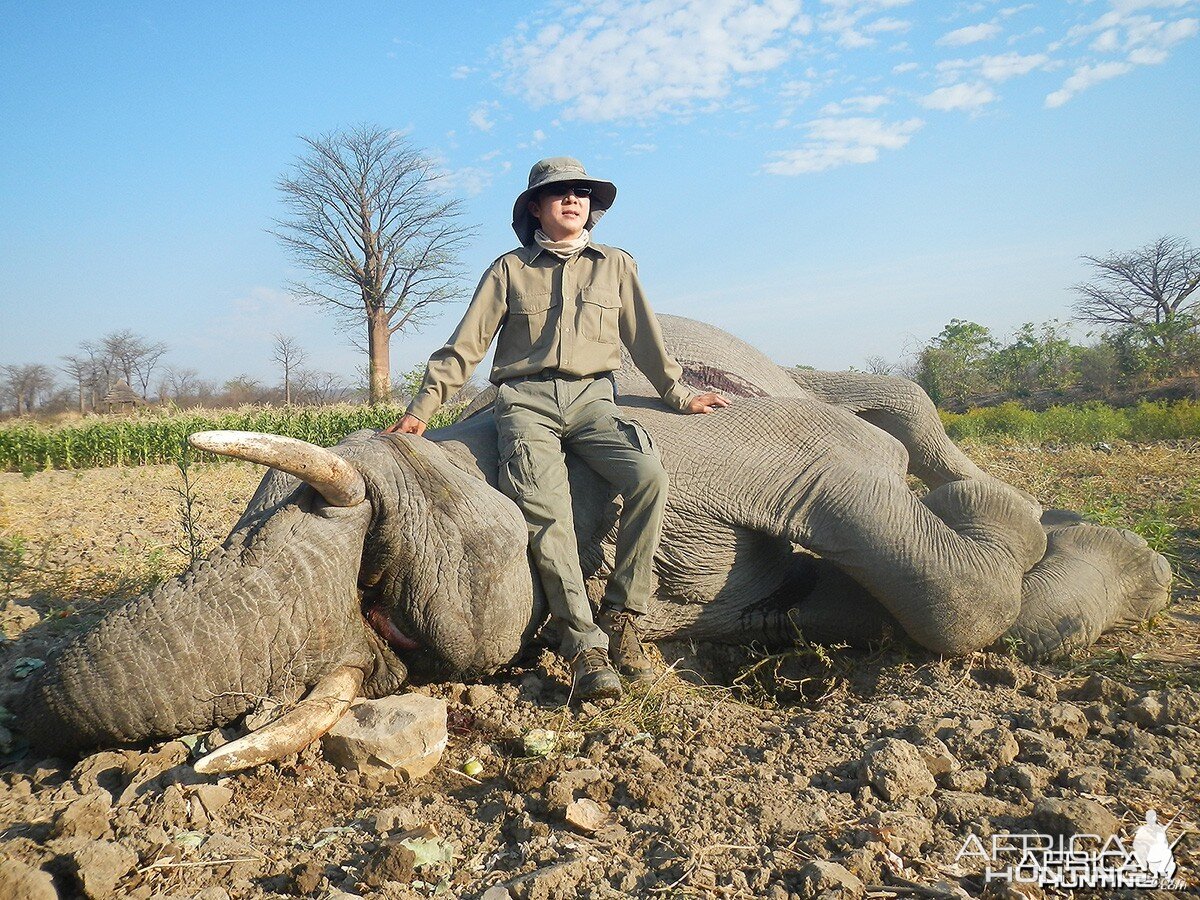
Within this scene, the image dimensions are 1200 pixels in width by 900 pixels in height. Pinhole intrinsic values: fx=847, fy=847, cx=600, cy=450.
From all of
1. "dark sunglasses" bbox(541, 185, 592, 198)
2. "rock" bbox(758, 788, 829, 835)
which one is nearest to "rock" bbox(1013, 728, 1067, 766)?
"rock" bbox(758, 788, 829, 835)

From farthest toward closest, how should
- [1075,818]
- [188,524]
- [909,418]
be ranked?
[909,418]
[188,524]
[1075,818]

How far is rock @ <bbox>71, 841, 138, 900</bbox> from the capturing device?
6.66ft

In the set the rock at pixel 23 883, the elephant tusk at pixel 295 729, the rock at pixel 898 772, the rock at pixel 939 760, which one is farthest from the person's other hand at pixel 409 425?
the rock at pixel 939 760

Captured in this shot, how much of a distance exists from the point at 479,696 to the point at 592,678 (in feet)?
1.46

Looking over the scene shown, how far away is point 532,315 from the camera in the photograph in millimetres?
3904

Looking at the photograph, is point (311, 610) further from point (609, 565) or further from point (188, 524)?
point (188, 524)

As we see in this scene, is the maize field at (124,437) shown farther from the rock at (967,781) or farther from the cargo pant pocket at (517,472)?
the rock at (967,781)

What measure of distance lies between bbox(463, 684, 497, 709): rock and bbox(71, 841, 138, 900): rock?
50.2 inches

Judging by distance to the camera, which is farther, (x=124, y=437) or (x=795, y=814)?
(x=124, y=437)

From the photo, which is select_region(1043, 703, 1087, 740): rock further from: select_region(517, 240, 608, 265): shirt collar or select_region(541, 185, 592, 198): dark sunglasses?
select_region(541, 185, 592, 198): dark sunglasses

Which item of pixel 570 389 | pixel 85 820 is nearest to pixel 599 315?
pixel 570 389

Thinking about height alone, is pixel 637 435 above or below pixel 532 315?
below

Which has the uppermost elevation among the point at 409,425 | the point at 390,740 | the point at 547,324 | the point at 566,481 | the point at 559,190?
the point at 559,190

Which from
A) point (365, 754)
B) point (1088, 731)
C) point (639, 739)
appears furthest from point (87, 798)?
point (1088, 731)
